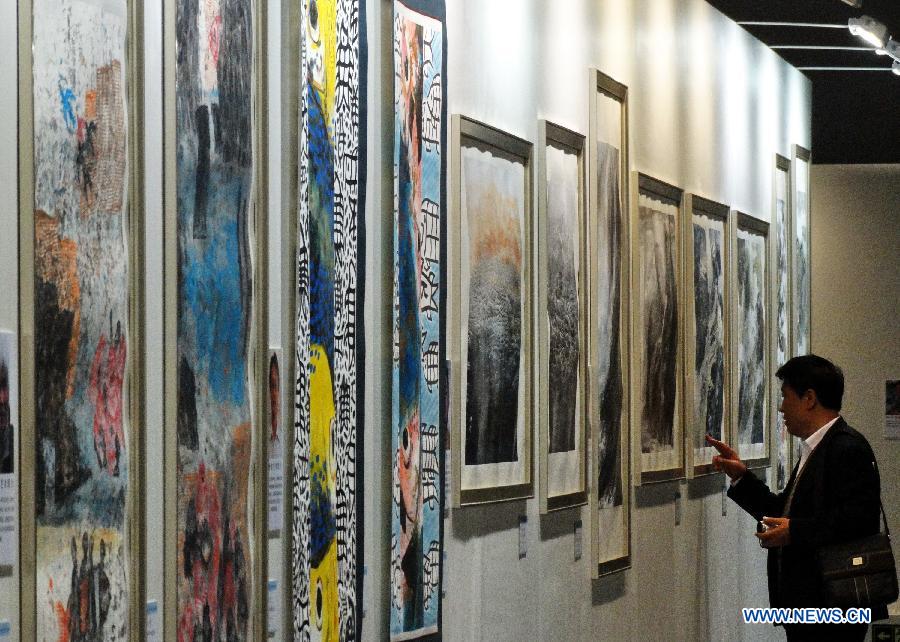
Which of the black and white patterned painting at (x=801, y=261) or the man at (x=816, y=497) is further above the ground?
the black and white patterned painting at (x=801, y=261)

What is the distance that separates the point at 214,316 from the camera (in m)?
3.99

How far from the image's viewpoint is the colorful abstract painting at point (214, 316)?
386 centimetres

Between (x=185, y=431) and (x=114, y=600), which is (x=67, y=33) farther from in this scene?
(x=114, y=600)

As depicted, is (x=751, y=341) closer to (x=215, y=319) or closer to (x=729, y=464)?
(x=729, y=464)

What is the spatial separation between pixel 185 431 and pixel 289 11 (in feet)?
4.37

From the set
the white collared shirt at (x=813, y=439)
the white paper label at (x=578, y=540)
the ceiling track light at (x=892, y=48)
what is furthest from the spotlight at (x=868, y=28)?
the white paper label at (x=578, y=540)

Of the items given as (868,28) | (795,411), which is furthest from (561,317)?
(868,28)

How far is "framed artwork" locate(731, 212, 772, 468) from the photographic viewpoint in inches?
391

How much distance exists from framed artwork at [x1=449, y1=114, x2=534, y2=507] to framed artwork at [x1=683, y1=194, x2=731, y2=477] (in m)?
2.67

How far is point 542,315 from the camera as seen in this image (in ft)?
21.7

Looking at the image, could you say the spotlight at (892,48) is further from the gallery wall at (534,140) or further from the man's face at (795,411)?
the man's face at (795,411)

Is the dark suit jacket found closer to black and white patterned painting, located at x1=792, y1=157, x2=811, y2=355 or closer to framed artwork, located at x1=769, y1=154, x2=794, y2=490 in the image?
framed artwork, located at x1=769, y1=154, x2=794, y2=490

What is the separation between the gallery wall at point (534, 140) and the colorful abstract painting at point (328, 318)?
0.11m

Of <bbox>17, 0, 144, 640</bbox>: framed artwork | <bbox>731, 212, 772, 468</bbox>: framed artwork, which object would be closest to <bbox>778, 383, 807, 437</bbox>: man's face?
<bbox>731, 212, 772, 468</bbox>: framed artwork
